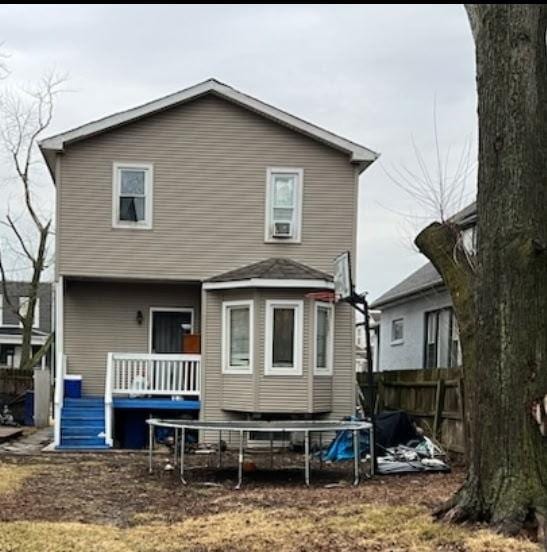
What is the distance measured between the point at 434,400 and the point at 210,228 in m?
5.83

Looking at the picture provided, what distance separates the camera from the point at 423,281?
2094 cm

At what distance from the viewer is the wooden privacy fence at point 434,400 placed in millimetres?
12695

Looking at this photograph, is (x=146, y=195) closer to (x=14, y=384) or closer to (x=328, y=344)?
(x=328, y=344)

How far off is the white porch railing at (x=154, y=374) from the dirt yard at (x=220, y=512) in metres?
4.19

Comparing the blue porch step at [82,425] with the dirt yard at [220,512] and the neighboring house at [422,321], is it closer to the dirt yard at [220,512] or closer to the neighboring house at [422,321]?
the dirt yard at [220,512]

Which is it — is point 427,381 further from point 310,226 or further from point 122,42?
point 122,42

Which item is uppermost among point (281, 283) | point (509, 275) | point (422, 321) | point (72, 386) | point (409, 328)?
point (281, 283)

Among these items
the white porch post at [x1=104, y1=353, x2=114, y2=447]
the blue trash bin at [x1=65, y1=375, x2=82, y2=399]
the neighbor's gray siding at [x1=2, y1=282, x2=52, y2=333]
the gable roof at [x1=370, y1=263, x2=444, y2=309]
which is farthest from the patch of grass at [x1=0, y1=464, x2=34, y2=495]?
the neighbor's gray siding at [x1=2, y1=282, x2=52, y2=333]

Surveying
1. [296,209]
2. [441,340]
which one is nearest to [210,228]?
[296,209]

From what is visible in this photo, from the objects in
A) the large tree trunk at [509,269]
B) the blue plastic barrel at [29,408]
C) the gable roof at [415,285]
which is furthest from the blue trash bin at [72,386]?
the large tree trunk at [509,269]

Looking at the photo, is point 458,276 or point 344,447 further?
point 344,447

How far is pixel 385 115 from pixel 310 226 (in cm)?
272

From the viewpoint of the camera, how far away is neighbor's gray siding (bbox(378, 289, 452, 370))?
20.2 m

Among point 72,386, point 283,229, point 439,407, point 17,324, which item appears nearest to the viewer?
point 439,407
